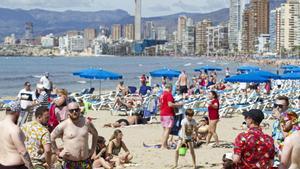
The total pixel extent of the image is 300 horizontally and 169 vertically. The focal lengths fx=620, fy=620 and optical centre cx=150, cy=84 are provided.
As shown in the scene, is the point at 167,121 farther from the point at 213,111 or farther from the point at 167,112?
the point at 213,111

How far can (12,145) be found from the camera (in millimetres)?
5457

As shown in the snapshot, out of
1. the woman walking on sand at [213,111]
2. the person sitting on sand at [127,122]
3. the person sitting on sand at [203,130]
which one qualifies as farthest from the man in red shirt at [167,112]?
the person sitting on sand at [127,122]

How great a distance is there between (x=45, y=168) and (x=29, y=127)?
0.58 meters

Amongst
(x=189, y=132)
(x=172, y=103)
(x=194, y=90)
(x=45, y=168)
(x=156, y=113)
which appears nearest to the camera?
(x=45, y=168)

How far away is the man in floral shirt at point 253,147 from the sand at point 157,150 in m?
4.74

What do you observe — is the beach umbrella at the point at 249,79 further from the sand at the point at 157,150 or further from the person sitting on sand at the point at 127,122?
the person sitting on sand at the point at 127,122

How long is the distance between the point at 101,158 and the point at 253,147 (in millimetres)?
4731

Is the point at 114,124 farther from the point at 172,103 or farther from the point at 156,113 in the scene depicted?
the point at 172,103

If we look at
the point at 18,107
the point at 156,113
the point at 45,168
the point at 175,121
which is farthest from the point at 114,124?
the point at 18,107

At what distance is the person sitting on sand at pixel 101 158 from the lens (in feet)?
31.3

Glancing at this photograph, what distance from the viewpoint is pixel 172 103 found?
11.3 meters

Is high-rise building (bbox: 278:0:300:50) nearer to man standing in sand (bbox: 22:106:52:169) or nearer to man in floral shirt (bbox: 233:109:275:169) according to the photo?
man standing in sand (bbox: 22:106:52:169)

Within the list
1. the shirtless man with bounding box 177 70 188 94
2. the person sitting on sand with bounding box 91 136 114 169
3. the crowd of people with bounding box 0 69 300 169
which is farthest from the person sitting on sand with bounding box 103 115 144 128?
the shirtless man with bounding box 177 70 188 94

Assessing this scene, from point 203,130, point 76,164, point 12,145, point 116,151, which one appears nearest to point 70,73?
point 203,130
